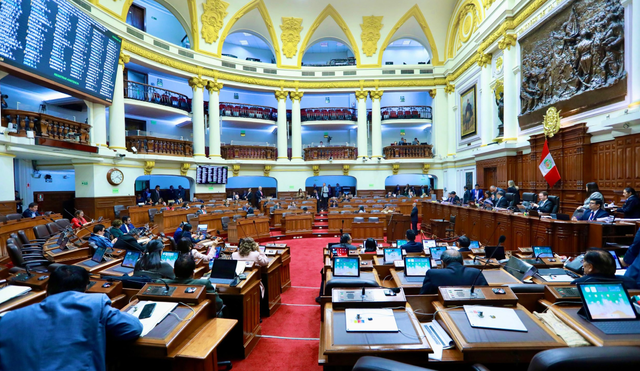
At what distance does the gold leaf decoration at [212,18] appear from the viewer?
50.7 ft

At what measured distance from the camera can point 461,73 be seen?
52.6 feet

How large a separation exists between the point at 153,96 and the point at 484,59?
15917 millimetres

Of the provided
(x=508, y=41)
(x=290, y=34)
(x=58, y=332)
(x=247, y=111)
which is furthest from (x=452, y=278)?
(x=290, y=34)

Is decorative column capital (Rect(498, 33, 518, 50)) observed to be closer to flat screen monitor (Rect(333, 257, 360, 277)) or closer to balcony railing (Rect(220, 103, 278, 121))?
flat screen monitor (Rect(333, 257, 360, 277))

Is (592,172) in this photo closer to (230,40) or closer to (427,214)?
(427,214)

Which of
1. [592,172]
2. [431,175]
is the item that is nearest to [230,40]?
[431,175]

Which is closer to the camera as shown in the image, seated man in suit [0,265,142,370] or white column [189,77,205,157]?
seated man in suit [0,265,142,370]

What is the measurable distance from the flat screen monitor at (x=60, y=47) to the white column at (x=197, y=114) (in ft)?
14.4

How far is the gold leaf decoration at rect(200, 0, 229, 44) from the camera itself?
50.7ft

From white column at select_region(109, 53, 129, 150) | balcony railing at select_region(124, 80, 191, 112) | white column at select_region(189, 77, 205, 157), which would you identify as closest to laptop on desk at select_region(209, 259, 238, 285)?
white column at select_region(109, 53, 129, 150)

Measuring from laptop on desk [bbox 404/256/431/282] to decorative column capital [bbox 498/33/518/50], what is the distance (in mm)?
11487

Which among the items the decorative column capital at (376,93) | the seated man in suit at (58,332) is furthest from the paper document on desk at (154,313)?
the decorative column capital at (376,93)

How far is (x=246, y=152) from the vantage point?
17.4 meters

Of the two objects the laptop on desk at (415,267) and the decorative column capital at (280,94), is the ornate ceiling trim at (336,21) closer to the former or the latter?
the decorative column capital at (280,94)
